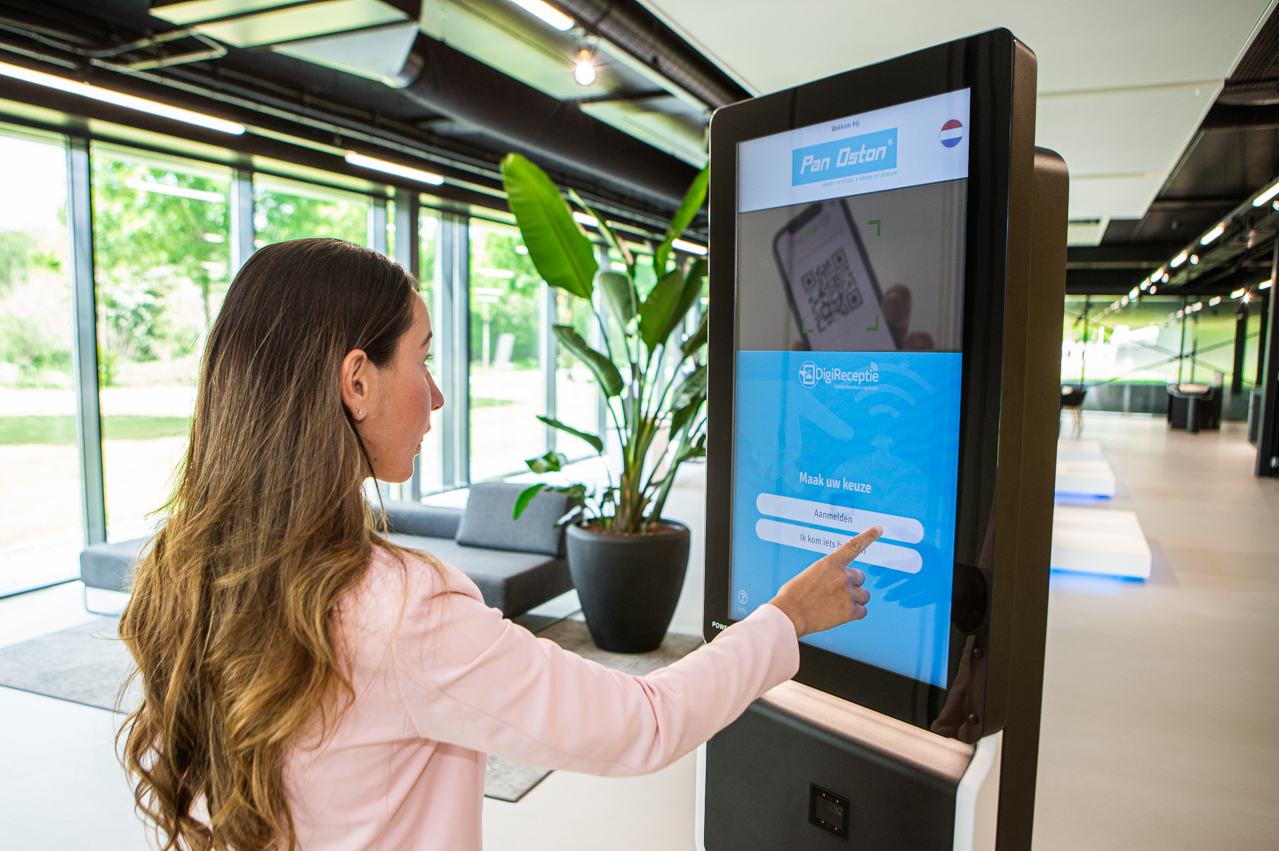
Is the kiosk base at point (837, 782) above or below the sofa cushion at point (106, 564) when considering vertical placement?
above

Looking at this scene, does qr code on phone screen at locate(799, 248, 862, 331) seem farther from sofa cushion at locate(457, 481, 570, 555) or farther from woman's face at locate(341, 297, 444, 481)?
sofa cushion at locate(457, 481, 570, 555)

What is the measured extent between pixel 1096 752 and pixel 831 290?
2.77 metres

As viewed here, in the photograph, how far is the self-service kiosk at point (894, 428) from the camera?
113 centimetres

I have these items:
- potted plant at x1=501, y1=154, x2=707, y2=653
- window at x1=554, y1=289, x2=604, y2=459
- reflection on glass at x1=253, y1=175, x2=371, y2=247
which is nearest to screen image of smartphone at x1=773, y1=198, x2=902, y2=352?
potted plant at x1=501, y1=154, x2=707, y2=653

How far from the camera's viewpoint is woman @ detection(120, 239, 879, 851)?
85 cm

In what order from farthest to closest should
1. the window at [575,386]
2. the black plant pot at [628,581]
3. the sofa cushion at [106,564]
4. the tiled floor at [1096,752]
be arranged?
the window at [575,386] < the sofa cushion at [106,564] < the black plant pot at [628,581] < the tiled floor at [1096,752]

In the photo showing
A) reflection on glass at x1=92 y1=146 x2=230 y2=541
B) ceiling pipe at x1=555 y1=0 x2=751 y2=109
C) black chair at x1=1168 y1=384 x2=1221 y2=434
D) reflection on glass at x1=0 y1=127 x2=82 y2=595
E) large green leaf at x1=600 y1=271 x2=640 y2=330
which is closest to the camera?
ceiling pipe at x1=555 y1=0 x2=751 y2=109

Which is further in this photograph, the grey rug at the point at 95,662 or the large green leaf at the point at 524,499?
the large green leaf at the point at 524,499

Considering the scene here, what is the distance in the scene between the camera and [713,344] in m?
1.53

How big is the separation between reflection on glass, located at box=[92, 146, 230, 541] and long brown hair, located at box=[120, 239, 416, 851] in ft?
16.1

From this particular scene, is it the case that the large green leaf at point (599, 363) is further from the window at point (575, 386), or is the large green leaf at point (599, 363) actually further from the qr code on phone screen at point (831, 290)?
the window at point (575, 386)

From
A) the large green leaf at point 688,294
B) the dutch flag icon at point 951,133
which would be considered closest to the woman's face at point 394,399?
the dutch flag icon at point 951,133

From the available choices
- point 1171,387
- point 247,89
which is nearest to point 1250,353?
point 1171,387

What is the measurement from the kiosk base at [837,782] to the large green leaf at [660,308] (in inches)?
95.2
